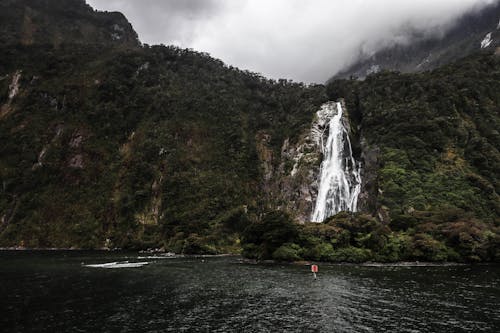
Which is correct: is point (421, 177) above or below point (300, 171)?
below

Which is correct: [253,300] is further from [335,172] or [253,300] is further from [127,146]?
[127,146]

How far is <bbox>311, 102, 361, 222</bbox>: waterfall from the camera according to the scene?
111 metres

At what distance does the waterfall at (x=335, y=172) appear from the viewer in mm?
111250

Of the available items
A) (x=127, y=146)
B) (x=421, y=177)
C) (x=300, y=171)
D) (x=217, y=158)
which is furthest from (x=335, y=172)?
(x=127, y=146)

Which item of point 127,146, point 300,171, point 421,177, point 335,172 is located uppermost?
point 127,146

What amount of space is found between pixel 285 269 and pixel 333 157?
224ft

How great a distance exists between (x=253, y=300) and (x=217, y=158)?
11082 cm

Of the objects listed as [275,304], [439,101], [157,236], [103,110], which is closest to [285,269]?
[275,304]

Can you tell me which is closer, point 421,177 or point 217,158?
point 421,177

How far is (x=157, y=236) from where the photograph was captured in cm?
11938

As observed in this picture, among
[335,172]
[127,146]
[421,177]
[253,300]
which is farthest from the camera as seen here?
[127,146]

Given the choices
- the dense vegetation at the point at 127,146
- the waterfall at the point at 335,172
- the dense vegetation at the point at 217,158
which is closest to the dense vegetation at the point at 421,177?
the dense vegetation at the point at 217,158

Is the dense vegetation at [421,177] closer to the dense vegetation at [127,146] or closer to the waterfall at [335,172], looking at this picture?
the waterfall at [335,172]

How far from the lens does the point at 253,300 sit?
39250mm
